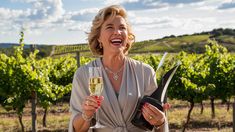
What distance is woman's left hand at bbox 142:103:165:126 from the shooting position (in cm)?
267

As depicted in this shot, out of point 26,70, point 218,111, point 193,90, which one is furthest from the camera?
point 218,111

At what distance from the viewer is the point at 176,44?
248 ft

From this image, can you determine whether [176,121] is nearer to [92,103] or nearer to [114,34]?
[114,34]

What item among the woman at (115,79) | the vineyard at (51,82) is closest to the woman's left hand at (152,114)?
the woman at (115,79)

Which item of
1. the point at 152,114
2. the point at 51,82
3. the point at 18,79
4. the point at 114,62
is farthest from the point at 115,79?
the point at 51,82

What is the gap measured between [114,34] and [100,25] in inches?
6.6

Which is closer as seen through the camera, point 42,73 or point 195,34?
point 42,73

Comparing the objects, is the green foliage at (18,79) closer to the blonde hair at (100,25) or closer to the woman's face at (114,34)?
the blonde hair at (100,25)

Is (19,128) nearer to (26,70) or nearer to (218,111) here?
(26,70)

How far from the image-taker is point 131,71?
3.07m

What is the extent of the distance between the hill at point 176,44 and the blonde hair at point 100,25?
56.0m

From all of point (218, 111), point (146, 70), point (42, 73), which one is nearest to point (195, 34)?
point (218, 111)

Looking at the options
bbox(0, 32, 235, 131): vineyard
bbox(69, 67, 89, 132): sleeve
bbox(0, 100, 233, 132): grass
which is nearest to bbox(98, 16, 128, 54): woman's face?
bbox(69, 67, 89, 132): sleeve

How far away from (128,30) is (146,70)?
327 mm
